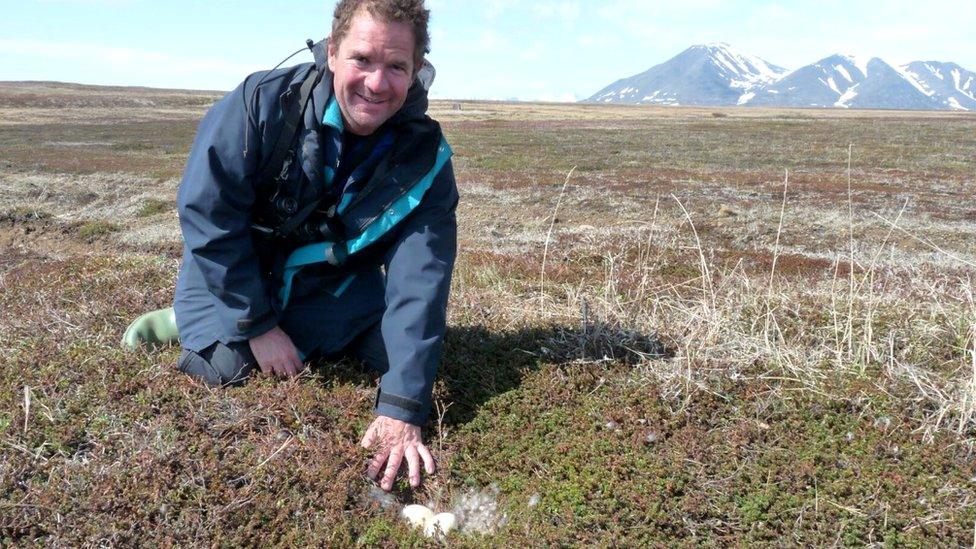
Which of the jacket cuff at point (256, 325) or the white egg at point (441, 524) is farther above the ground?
the jacket cuff at point (256, 325)

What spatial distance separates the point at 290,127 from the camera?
372 centimetres

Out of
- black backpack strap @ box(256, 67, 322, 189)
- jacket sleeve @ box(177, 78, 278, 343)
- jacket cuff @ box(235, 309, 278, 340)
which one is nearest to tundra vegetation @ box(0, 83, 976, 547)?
jacket cuff @ box(235, 309, 278, 340)

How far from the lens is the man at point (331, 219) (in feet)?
11.9

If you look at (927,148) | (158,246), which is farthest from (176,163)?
(927,148)

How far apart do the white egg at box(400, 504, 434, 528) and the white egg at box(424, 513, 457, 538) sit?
0.02 meters

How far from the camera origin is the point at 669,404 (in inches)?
164

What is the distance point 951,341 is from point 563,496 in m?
3.10

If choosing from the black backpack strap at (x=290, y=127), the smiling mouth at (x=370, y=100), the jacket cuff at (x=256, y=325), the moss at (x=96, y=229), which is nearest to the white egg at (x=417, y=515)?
the jacket cuff at (x=256, y=325)

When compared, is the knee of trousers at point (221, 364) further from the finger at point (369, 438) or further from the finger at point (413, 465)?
the finger at point (413, 465)

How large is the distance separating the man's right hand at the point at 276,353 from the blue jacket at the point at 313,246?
89 mm

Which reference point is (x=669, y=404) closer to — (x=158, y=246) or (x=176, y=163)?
(x=158, y=246)

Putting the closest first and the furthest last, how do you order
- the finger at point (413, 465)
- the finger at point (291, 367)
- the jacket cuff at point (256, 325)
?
1. the finger at point (413, 465)
2. the jacket cuff at point (256, 325)
3. the finger at point (291, 367)

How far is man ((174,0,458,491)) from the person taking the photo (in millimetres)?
3617

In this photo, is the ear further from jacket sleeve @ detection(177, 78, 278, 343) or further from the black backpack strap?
jacket sleeve @ detection(177, 78, 278, 343)
